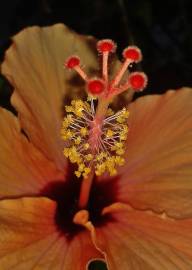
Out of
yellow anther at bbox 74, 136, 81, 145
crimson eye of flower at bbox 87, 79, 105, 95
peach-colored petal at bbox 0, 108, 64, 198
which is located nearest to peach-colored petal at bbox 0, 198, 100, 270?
peach-colored petal at bbox 0, 108, 64, 198

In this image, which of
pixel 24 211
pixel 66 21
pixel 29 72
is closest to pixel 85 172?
pixel 24 211

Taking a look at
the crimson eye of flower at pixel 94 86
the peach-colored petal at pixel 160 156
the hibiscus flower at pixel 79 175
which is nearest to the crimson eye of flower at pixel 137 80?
the hibiscus flower at pixel 79 175

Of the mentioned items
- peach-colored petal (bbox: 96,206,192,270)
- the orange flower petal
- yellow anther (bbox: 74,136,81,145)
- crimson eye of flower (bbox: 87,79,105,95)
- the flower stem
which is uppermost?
the orange flower petal

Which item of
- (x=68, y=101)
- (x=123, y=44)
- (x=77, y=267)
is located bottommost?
(x=77, y=267)

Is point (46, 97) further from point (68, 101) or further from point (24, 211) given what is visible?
point (24, 211)

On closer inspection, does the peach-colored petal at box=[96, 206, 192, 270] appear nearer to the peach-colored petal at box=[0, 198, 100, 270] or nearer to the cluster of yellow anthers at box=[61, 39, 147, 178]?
the peach-colored petal at box=[0, 198, 100, 270]

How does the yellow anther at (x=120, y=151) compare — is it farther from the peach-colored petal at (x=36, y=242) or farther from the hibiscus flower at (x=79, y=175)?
the peach-colored petal at (x=36, y=242)

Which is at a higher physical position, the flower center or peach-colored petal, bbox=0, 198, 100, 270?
the flower center

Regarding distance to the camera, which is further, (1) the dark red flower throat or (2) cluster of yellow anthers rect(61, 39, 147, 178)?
(1) the dark red flower throat
